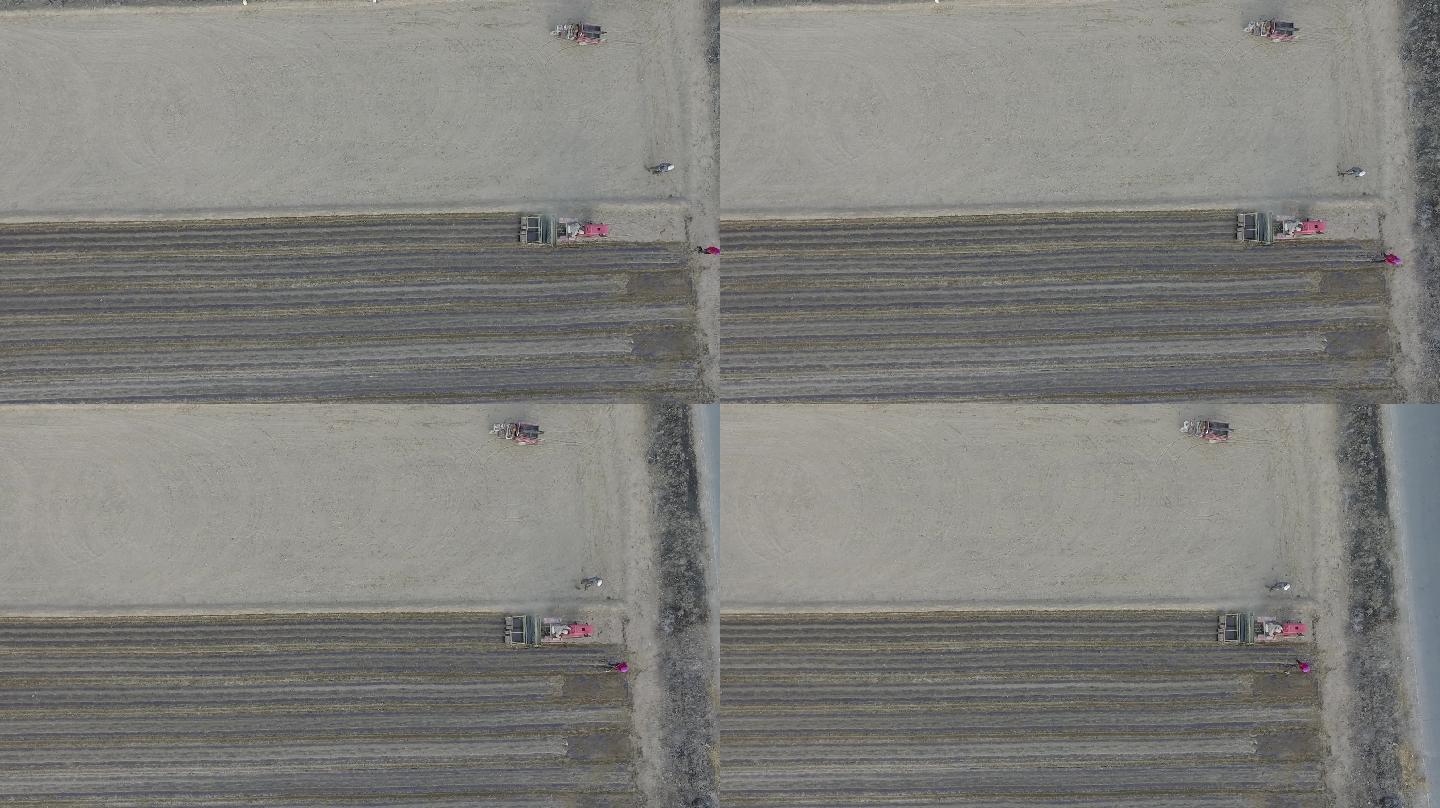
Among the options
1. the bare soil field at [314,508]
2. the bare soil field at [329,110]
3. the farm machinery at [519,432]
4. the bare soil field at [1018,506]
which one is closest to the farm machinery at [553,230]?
the bare soil field at [329,110]

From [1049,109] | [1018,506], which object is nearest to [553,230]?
[1049,109]

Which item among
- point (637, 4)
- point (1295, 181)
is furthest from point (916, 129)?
point (1295, 181)

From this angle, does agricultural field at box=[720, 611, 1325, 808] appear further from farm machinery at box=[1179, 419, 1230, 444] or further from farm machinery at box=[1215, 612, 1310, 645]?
farm machinery at box=[1179, 419, 1230, 444]

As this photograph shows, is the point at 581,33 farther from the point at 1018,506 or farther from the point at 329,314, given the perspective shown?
the point at 1018,506

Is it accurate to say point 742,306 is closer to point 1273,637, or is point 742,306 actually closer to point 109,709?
point 1273,637

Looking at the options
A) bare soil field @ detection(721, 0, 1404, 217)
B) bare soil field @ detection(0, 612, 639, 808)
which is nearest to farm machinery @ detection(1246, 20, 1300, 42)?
bare soil field @ detection(721, 0, 1404, 217)

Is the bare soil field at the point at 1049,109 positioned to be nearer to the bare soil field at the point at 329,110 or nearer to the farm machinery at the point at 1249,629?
the bare soil field at the point at 329,110
